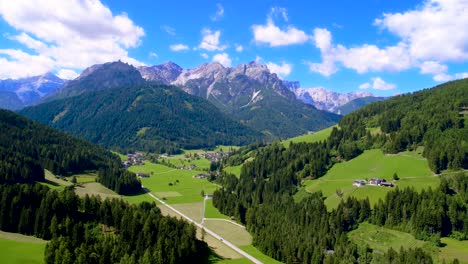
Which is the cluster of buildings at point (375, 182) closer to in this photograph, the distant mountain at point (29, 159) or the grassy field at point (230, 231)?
the grassy field at point (230, 231)

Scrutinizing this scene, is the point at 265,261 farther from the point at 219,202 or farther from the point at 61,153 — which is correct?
the point at 61,153

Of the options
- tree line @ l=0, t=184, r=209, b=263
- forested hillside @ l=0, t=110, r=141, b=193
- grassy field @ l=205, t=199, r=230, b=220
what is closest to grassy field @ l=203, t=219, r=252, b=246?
grassy field @ l=205, t=199, r=230, b=220

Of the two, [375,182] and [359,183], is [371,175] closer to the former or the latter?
[375,182]

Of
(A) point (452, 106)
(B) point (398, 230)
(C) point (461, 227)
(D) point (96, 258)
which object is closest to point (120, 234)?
(D) point (96, 258)

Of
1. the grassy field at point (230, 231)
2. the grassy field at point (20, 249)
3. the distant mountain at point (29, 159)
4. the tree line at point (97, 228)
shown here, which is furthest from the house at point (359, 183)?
the distant mountain at point (29, 159)

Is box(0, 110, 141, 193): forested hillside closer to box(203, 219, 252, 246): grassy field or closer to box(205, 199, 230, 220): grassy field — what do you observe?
box(205, 199, 230, 220): grassy field

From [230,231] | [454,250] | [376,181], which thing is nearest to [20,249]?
[230,231]
